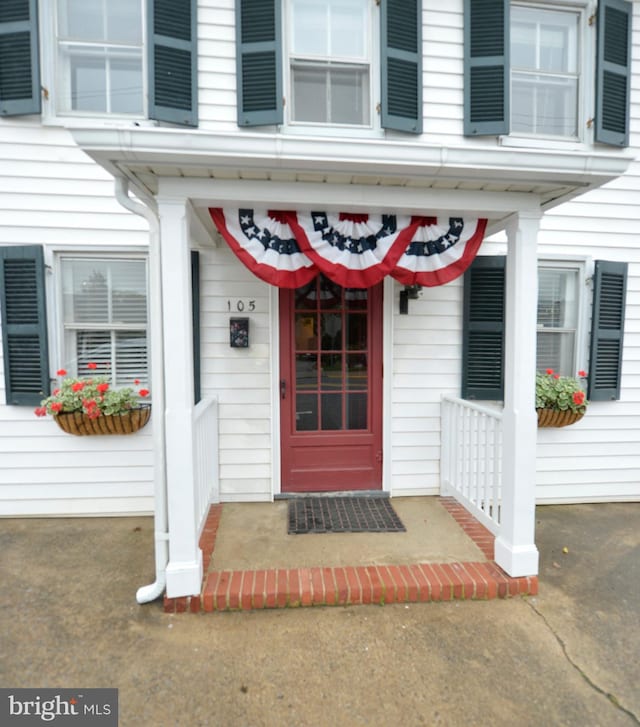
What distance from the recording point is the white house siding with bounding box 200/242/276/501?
3.22 m

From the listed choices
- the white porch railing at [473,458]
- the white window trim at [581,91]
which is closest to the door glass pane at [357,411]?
the white porch railing at [473,458]

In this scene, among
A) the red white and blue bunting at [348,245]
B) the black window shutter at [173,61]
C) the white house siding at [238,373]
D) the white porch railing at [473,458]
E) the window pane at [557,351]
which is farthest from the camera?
the window pane at [557,351]

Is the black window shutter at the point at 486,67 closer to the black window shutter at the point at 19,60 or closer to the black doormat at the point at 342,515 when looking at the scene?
the black doormat at the point at 342,515

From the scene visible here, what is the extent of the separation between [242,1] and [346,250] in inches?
90.2

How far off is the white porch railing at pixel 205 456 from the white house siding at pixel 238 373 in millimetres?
110

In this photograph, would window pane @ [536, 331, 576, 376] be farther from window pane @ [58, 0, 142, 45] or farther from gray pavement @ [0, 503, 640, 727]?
window pane @ [58, 0, 142, 45]

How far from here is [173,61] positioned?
3.02 m

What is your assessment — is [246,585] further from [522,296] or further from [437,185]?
[437,185]

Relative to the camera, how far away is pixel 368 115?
11.1 feet

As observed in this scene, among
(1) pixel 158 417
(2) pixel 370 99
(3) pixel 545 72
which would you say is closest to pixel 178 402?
(1) pixel 158 417

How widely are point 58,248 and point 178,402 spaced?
1.89 meters

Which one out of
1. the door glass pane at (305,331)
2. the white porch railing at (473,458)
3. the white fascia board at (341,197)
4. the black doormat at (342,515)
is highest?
the white fascia board at (341,197)

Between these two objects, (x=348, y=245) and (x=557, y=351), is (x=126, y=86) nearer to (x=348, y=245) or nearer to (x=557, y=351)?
(x=348, y=245)

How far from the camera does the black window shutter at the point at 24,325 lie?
3.05 meters
